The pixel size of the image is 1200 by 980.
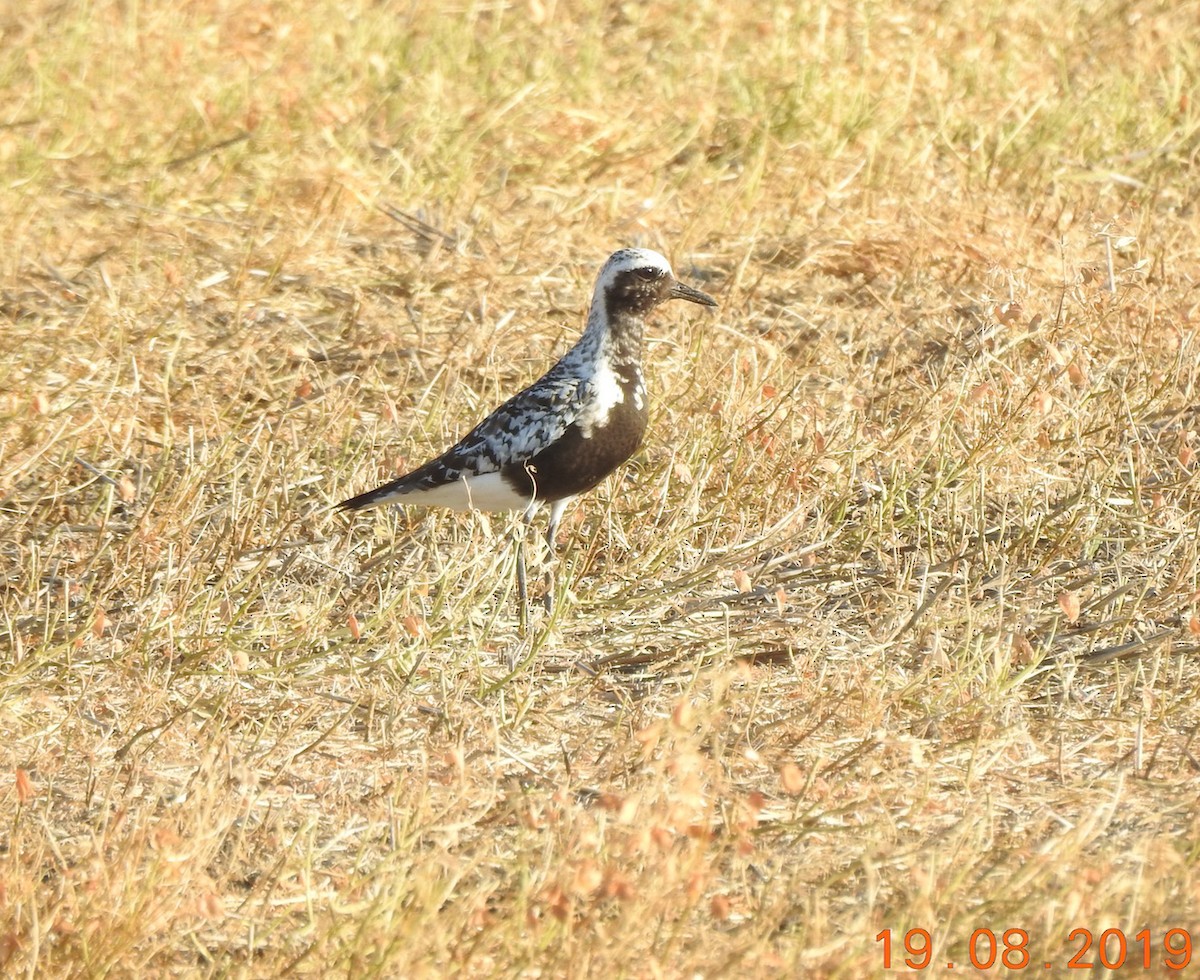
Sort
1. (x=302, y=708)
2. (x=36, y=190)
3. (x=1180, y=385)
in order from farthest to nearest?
(x=36, y=190)
(x=1180, y=385)
(x=302, y=708)

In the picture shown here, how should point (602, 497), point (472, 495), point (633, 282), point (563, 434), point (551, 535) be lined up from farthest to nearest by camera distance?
point (602, 497)
point (551, 535)
point (633, 282)
point (472, 495)
point (563, 434)

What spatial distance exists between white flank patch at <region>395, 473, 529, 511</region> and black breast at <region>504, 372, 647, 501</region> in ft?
0.16

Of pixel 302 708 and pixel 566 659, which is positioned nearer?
pixel 302 708

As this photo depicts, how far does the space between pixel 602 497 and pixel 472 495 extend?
715mm

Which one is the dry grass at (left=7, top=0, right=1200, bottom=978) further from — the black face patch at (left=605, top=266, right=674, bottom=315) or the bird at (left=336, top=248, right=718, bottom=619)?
the black face patch at (left=605, top=266, right=674, bottom=315)

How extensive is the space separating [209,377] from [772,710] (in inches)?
128

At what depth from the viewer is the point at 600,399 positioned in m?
5.97

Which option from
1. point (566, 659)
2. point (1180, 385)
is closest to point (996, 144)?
point (1180, 385)

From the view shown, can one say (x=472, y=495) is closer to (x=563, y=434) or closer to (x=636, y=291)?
(x=563, y=434)

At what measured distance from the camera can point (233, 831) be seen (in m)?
4.55

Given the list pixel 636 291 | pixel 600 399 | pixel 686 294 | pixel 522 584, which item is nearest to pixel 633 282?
pixel 636 291

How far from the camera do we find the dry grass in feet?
13.4

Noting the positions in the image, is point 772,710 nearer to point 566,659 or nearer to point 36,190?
point 566,659

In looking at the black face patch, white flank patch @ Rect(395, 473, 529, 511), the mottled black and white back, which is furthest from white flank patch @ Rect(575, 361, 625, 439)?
white flank patch @ Rect(395, 473, 529, 511)
